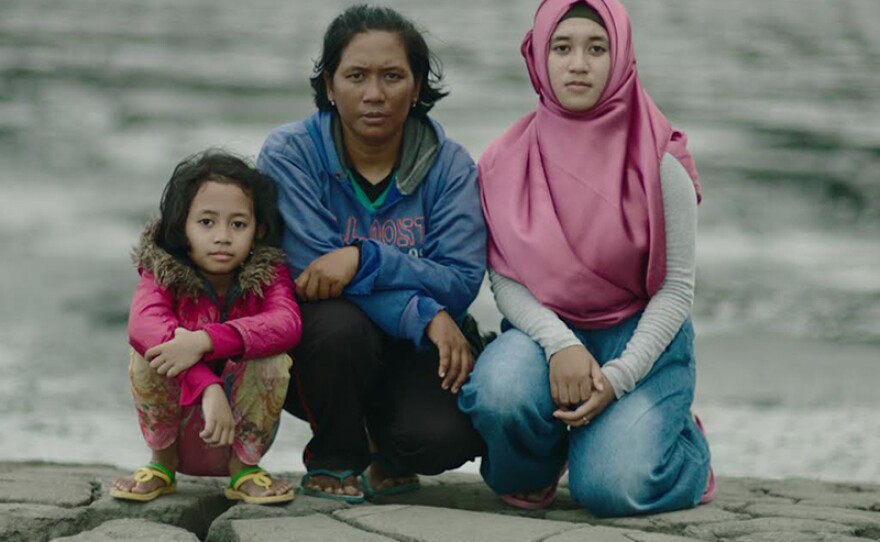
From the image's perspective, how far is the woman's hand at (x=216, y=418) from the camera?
3.11 metres

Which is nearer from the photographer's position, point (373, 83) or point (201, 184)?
point (201, 184)

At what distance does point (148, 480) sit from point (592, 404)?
1024mm

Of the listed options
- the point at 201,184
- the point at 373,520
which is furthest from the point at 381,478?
the point at 201,184

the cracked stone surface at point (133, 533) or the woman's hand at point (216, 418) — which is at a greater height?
the woman's hand at point (216, 418)

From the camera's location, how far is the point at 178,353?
315 centimetres

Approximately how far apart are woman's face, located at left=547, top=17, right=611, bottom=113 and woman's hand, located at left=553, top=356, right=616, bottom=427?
619mm

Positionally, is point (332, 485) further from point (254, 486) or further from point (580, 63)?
point (580, 63)

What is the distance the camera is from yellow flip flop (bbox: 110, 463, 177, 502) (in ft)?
10.8

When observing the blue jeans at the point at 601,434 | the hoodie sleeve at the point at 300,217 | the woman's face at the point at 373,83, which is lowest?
the blue jeans at the point at 601,434

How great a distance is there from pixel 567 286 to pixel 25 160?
8.29 meters

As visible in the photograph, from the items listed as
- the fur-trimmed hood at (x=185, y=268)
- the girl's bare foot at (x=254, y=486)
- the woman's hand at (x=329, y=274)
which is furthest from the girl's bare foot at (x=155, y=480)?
the woman's hand at (x=329, y=274)

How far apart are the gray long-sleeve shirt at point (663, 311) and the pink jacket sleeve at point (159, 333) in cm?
79

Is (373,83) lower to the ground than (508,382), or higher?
higher

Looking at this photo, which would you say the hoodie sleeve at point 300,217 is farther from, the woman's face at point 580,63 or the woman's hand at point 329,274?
the woman's face at point 580,63
